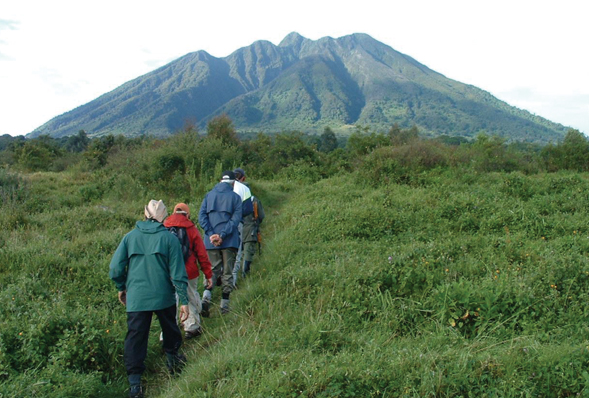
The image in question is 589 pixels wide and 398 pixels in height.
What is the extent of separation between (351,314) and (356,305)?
0.12 metres

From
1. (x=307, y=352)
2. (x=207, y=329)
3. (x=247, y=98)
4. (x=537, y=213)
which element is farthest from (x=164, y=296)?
(x=247, y=98)

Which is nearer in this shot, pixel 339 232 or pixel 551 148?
pixel 339 232

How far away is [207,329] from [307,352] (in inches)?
67.5

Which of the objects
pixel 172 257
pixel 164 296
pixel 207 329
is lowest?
pixel 207 329

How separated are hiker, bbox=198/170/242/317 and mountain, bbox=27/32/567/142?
11861cm

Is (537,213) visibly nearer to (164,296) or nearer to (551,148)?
(164,296)

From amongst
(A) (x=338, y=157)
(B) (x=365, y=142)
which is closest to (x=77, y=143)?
(A) (x=338, y=157)

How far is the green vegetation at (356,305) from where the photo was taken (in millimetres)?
3135

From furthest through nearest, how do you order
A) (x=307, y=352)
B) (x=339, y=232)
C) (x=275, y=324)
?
(x=339, y=232) → (x=275, y=324) → (x=307, y=352)

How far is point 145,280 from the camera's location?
151 inches

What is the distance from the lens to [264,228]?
9789mm

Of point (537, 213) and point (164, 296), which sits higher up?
point (164, 296)

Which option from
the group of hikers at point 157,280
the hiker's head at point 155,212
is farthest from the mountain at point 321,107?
the hiker's head at point 155,212

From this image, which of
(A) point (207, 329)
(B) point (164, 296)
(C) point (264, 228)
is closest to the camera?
(B) point (164, 296)
